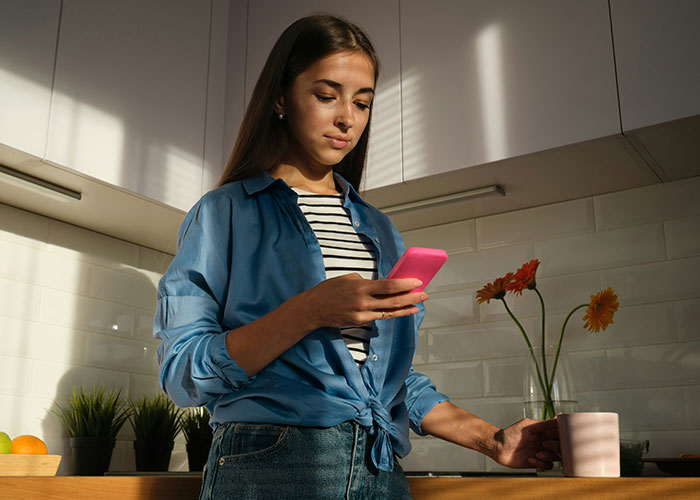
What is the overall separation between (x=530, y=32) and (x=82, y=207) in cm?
129

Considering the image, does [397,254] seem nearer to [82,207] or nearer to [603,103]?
[603,103]

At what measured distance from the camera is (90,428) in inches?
77.5

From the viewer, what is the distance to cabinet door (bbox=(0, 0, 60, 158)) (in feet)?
5.23

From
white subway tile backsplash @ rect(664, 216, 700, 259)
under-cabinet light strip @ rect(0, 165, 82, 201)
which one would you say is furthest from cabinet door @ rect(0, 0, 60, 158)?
white subway tile backsplash @ rect(664, 216, 700, 259)

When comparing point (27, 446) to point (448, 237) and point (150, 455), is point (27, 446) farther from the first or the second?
point (448, 237)

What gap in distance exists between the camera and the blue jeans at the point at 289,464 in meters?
0.79

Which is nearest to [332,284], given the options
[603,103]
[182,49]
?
[603,103]

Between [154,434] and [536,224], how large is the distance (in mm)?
1257

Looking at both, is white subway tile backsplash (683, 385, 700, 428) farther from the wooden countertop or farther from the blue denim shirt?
the blue denim shirt

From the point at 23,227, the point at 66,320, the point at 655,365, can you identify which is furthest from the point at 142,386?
the point at 655,365

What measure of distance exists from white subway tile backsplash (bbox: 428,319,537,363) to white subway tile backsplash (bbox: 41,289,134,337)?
968mm

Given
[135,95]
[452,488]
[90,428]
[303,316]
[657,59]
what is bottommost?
[452,488]

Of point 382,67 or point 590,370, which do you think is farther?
point 382,67

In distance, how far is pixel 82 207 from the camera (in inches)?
79.0
